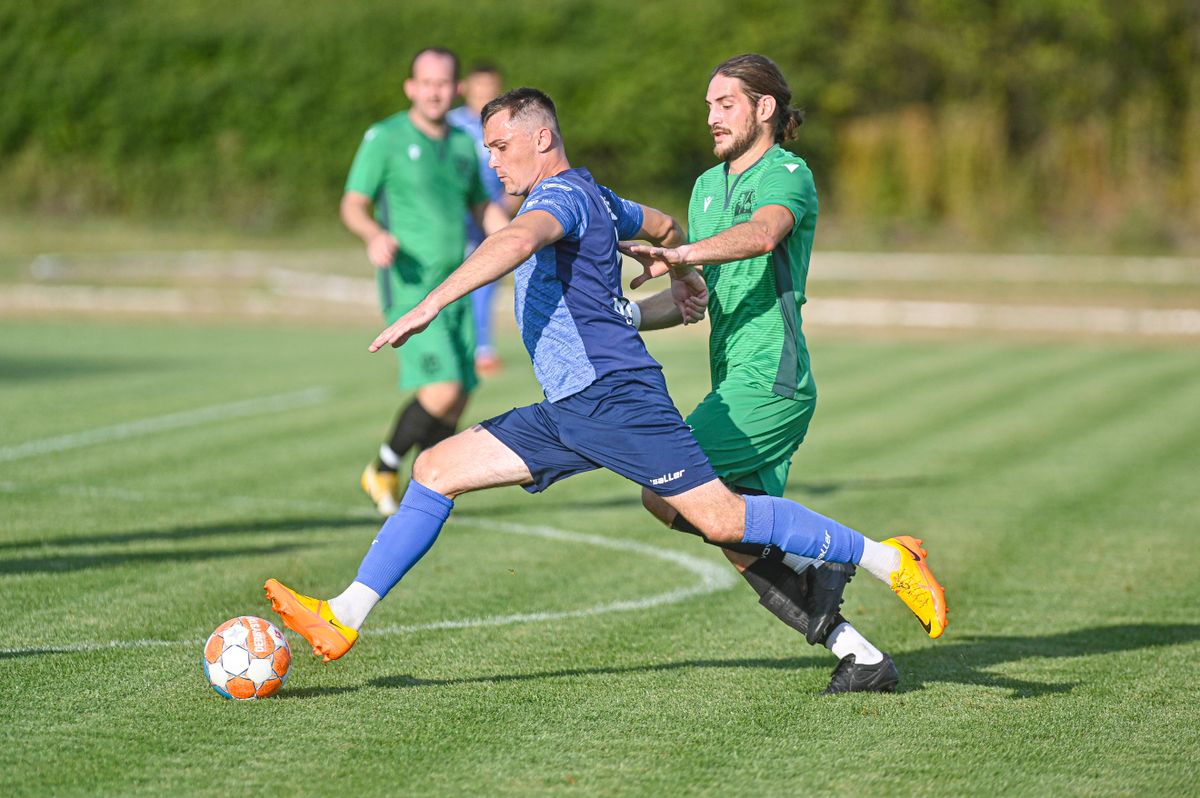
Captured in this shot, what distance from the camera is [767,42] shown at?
36906mm

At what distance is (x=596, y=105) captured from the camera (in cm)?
3603

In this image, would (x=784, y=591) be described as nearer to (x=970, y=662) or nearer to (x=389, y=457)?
(x=970, y=662)

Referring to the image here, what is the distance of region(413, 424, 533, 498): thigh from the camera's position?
535cm

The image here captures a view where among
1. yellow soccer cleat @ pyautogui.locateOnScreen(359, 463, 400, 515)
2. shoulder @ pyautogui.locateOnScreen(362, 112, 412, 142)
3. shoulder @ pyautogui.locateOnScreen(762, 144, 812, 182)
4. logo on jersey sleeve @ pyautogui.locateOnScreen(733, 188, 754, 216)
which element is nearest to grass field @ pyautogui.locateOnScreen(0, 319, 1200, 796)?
yellow soccer cleat @ pyautogui.locateOnScreen(359, 463, 400, 515)

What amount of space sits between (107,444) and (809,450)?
501 cm

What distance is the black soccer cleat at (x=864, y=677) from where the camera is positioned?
557cm

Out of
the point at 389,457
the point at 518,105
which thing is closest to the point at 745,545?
the point at 518,105

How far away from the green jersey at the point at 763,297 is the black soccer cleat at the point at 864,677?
0.94 m

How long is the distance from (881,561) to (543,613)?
6.10ft

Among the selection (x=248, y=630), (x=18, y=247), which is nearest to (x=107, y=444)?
(x=248, y=630)

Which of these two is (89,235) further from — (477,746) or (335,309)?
(477,746)

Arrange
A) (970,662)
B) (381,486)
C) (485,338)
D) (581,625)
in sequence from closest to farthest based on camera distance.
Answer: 1. (970,662)
2. (581,625)
3. (381,486)
4. (485,338)

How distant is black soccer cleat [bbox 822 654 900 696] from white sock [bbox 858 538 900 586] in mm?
329

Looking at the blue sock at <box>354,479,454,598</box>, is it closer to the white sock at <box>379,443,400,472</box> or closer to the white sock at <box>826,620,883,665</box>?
the white sock at <box>826,620,883,665</box>
